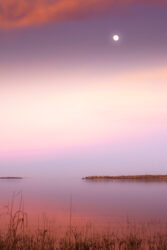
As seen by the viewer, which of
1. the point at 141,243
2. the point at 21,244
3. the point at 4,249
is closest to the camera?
the point at 4,249

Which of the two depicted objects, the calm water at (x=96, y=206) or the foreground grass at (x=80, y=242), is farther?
the calm water at (x=96, y=206)

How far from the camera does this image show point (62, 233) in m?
14.9

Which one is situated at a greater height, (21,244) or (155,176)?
(155,176)

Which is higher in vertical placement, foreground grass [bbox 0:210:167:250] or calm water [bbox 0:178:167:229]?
calm water [bbox 0:178:167:229]

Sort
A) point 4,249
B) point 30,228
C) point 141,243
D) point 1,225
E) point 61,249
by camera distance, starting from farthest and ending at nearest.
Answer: point 1,225
point 30,228
point 141,243
point 61,249
point 4,249

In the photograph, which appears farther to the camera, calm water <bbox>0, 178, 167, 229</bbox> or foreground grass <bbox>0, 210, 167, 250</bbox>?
calm water <bbox>0, 178, 167, 229</bbox>

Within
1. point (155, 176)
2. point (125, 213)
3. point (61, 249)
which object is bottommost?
point (61, 249)

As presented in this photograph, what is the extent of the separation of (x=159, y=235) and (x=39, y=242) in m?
5.20

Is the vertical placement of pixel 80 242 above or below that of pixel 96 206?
below

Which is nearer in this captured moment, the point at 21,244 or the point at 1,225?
the point at 21,244

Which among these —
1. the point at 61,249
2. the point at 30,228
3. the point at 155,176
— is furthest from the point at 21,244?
the point at 155,176

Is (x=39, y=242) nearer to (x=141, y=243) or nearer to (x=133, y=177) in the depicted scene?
(x=141, y=243)

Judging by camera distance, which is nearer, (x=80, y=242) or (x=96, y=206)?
(x=80, y=242)

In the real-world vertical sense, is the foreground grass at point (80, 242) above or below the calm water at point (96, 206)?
below
